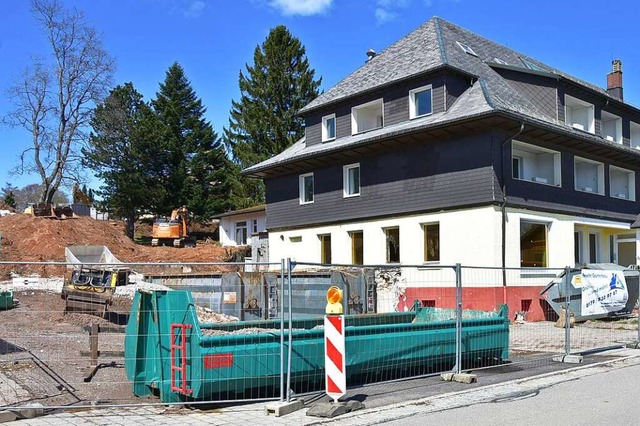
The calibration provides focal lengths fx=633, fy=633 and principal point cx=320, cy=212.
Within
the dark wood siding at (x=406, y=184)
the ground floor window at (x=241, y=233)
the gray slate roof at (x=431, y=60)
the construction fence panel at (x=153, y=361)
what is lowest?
the construction fence panel at (x=153, y=361)

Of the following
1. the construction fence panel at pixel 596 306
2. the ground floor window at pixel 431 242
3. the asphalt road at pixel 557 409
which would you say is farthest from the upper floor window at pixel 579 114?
the asphalt road at pixel 557 409

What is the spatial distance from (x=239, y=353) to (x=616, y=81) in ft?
114

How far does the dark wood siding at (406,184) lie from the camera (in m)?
22.6

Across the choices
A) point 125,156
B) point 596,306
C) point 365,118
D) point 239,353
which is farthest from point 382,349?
point 125,156

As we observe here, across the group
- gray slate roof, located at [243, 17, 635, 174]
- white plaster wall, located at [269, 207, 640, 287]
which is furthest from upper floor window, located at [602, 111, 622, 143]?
white plaster wall, located at [269, 207, 640, 287]

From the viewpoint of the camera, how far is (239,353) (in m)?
7.85

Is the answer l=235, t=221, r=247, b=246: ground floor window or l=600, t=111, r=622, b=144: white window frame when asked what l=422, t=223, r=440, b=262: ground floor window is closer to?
l=600, t=111, r=622, b=144: white window frame

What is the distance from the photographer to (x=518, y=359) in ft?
40.8

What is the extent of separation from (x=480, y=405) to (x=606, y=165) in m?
23.8

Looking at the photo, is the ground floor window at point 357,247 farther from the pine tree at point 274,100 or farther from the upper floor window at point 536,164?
the pine tree at point 274,100

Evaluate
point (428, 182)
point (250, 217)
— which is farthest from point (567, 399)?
point (250, 217)

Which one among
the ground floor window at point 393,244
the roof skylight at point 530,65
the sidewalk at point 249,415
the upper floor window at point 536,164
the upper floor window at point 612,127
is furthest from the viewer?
the upper floor window at point 612,127

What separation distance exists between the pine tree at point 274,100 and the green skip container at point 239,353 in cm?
4227

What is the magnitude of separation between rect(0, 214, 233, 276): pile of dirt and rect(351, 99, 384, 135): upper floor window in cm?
1514
